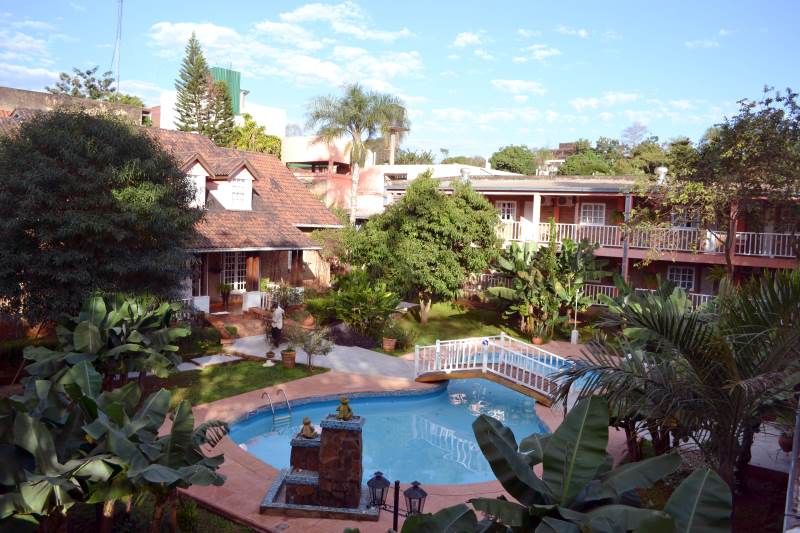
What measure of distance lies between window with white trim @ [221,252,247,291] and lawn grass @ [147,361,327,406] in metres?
6.77

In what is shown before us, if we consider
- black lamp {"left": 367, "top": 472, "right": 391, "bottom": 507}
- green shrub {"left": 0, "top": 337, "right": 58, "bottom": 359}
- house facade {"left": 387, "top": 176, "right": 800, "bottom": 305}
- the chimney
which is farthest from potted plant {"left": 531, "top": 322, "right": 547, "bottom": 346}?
green shrub {"left": 0, "top": 337, "right": 58, "bottom": 359}

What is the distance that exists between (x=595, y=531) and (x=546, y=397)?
11.7 metres

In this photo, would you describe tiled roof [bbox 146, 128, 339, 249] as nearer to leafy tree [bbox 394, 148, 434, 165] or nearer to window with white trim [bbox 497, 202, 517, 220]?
window with white trim [bbox 497, 202, 517, 220]

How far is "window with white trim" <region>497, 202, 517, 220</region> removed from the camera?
→ 29094 millimetres

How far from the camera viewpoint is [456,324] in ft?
83.0

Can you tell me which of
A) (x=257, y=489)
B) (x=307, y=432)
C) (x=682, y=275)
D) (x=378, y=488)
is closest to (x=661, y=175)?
(x=682, y=275)

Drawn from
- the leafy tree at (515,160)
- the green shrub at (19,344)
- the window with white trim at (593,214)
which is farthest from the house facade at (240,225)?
the leafy tree at (515,160)

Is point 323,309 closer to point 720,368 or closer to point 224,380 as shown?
point 224,380

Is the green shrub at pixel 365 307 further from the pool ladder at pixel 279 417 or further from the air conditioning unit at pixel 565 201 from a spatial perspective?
the air conditioning unit at pixel 565 201

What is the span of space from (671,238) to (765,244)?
10.2ft

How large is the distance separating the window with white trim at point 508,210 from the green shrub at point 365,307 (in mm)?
9609

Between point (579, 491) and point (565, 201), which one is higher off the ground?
point (565, 201)

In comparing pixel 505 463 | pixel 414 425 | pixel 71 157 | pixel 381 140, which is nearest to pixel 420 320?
pixel 414 425

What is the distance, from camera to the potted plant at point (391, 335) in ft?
68.3
